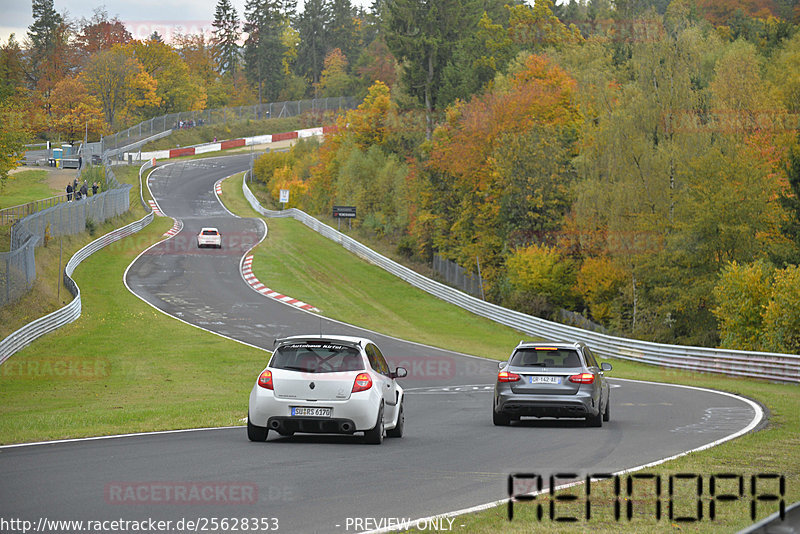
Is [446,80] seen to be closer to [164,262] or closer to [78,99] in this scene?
[164,262]

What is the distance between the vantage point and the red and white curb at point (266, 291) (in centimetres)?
4812

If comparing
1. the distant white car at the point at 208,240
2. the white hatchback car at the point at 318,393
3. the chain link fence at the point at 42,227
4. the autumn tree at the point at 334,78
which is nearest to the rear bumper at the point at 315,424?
the white hatchback car at the point at 318,393

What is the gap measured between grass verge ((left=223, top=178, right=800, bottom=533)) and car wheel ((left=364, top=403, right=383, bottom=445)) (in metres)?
4.06

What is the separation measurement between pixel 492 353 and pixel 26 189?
5195cm

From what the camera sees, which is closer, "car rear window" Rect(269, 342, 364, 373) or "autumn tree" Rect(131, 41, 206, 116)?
"car rear window" Rect(269, 342, 364, 373)

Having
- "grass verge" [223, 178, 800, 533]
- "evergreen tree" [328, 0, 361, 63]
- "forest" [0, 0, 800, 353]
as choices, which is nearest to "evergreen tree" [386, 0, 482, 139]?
"forest" [0, 0, 800, 353]

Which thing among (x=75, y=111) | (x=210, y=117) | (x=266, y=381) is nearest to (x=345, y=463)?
(x=266, y=381)

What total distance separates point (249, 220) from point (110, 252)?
21.4 metres

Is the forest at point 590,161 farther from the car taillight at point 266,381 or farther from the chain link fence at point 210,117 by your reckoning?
the car taillight at point 266,381

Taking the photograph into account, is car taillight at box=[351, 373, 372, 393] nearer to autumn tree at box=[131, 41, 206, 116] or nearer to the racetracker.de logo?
A: the racetracker.de logo

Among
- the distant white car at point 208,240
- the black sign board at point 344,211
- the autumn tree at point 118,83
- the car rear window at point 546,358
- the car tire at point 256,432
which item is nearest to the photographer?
the car tire at point 256,432

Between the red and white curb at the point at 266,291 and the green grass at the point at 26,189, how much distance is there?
826 inches

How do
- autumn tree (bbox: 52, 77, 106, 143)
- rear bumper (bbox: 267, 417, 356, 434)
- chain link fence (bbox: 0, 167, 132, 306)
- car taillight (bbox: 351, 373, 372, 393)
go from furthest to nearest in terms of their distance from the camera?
autumn tree (bbox: 52, 77, 106, 143)
chain link fence (bbox: 0, 167, 132, 306)
car taillight (bbox: 351, 373, 372, 393)
rear bumper (bbox: 267, 417, 356, 434)

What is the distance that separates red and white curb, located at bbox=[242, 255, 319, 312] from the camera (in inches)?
1895
